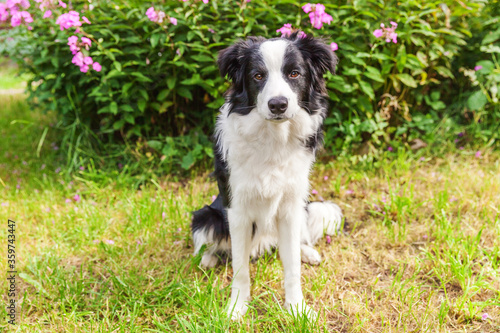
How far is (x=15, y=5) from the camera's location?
127 inches

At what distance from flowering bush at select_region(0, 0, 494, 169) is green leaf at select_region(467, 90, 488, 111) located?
28cm

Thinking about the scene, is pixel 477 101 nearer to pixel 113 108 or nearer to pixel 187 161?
pixel 187 161

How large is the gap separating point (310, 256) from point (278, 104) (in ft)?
4.04

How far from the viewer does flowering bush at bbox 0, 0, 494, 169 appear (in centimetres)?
321

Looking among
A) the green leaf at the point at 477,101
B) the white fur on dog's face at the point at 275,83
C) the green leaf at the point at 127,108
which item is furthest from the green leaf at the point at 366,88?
the green leaf at the point at 127,108

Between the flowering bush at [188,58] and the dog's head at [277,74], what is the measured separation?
0.92m

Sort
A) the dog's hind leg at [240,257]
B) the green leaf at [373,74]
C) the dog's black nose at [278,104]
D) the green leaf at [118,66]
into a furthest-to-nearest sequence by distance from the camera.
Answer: the green leaf at [373,74]
the green leaf at [118,66]
the dog's hind leg at [240,257]
the dog's black nose at [278,104]

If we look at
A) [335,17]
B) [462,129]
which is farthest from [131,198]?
[462,129]

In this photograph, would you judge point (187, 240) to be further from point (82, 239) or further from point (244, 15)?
point (244, 15)

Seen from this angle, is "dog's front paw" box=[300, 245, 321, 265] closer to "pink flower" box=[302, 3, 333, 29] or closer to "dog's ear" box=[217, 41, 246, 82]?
"dog's ear" box=[217, 41, 246, 82]

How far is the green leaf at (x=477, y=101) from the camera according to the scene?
366 centimetres

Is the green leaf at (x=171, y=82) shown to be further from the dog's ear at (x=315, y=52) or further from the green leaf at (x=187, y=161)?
the dog's ear at (x=315, y=52)

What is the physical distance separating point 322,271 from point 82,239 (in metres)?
1.69

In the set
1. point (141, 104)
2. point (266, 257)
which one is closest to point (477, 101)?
point (266, 257)
